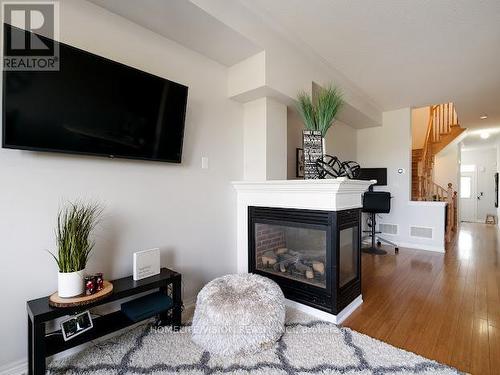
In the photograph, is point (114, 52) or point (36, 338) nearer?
point (36, 338)

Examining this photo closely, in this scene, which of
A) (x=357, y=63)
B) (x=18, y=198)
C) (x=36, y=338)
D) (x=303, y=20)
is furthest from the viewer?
(x=357, y=63)

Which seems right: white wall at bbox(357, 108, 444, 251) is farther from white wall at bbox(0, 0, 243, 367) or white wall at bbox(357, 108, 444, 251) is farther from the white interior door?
the white interior door

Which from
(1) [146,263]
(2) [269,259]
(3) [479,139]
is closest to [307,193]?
(2) [269,259]

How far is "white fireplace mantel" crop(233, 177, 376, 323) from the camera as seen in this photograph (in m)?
2.02

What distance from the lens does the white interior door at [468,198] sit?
9037mm

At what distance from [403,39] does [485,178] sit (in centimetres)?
917

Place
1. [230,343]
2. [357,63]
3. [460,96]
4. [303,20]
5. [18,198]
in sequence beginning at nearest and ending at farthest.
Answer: [18,198] < [230,343] < [303,20] < [357,63] < [460,96]

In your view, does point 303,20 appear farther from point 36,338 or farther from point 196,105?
point 36,338

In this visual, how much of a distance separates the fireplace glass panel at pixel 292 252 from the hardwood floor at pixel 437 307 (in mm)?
481

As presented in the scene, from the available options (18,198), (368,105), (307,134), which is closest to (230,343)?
(18,198)

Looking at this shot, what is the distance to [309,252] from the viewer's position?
232 centimetres

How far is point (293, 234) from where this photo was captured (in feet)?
7.83

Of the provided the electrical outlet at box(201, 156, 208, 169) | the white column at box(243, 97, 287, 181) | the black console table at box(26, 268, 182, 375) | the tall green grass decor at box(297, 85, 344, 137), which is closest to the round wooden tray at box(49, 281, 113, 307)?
the black console table at box(26, 268, 182, 375)

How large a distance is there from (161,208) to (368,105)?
12.4ft
